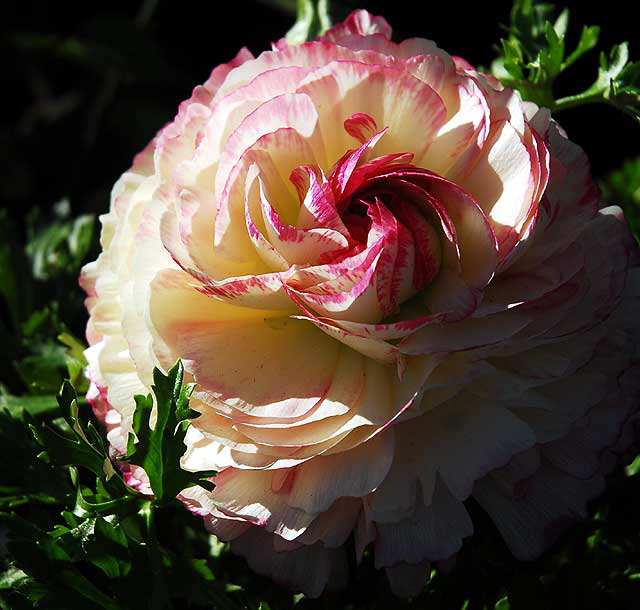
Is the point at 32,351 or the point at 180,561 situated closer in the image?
the point at 180,561

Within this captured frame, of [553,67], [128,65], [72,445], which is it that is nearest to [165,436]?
[72,445]

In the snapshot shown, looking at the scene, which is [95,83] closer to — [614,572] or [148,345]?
[148,345]

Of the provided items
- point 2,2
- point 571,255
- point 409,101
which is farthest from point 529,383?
point 2,2

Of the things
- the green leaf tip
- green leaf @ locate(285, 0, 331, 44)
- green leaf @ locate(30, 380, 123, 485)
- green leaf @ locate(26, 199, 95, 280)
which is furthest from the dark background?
green leaf @ locate(30, 380, 123, 485)

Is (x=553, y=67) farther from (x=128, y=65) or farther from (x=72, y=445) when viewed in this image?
(x=128, y=65)

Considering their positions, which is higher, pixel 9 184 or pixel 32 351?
pixel 32 351

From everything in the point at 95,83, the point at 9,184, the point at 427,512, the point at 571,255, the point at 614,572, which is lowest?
the point at 9,184
